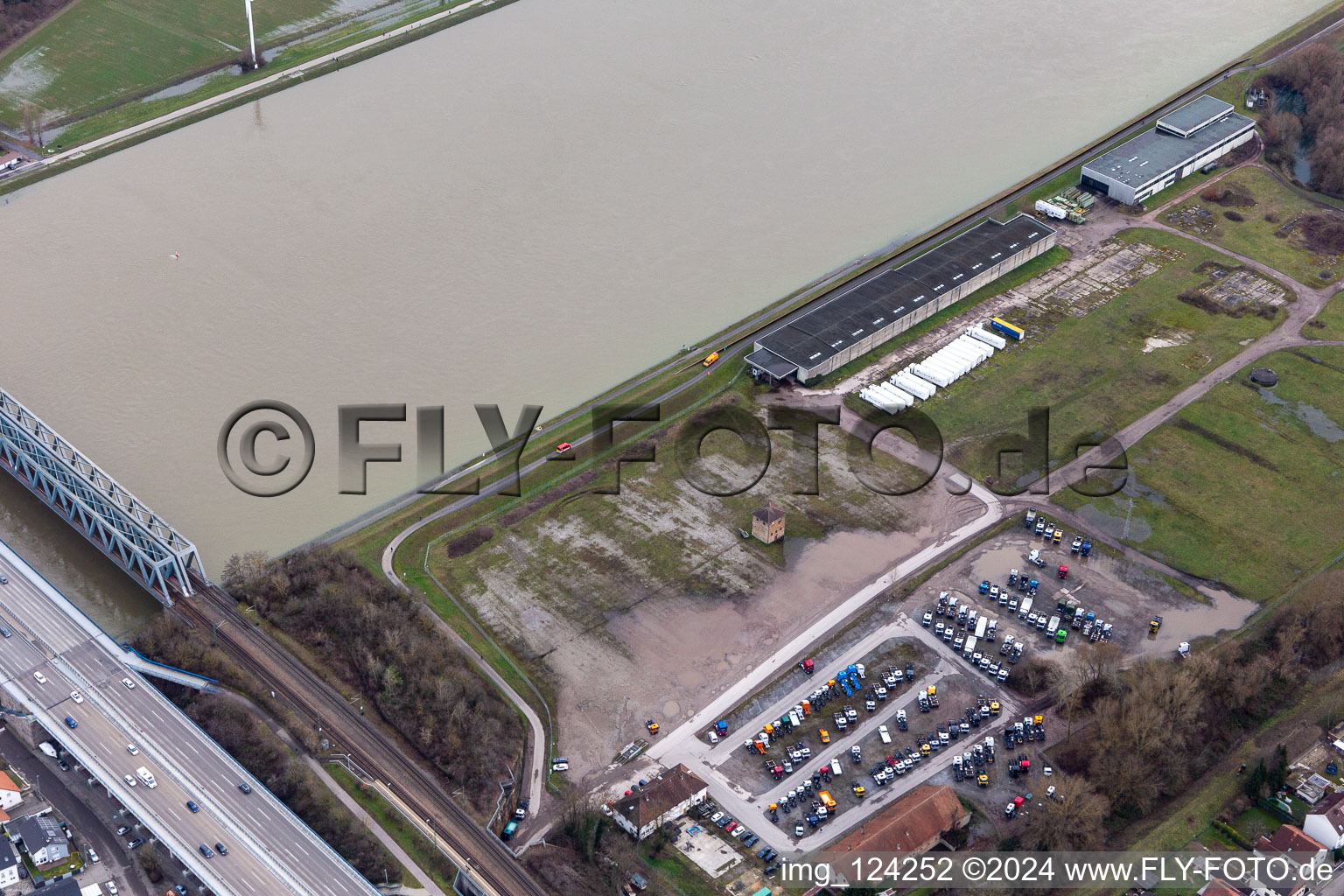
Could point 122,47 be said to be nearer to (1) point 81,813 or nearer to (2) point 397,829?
(1) point 81,813

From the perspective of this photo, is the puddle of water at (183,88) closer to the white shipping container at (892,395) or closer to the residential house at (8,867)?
the white shipping container at (892,395)

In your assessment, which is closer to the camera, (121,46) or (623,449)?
(623,449)

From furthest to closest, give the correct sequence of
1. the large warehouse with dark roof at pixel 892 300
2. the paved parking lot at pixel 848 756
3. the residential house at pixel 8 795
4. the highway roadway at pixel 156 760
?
the large warehouse with dark roof at pixel 892 300 < the paved parking lot at pixel 848 756 < the residential house at pixel 8 795 < the highway roadway at pixel 156 760

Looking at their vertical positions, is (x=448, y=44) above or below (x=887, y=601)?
above

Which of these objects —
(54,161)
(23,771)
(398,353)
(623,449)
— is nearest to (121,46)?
(54,161)

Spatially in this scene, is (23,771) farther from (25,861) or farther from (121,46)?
(121,46)

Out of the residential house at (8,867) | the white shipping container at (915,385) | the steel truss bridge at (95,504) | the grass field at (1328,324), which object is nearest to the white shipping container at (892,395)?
the white shipping container at (915,385)

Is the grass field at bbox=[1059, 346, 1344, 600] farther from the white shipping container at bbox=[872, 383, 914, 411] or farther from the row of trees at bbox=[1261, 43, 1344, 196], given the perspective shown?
the row of trees at bbox=[1261, 43, 1344, 196]
